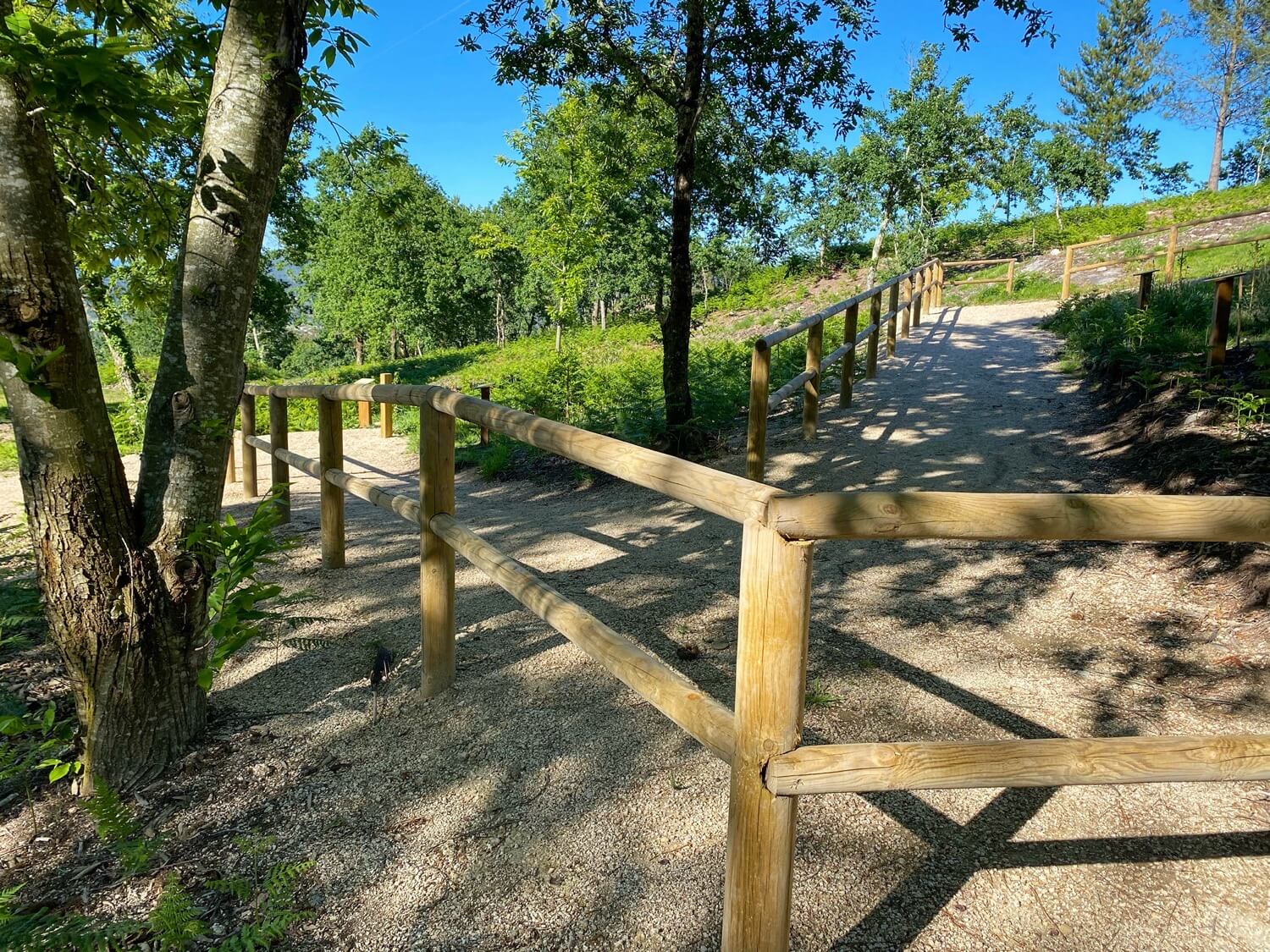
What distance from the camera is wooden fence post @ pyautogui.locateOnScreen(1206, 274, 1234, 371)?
527 centimetres

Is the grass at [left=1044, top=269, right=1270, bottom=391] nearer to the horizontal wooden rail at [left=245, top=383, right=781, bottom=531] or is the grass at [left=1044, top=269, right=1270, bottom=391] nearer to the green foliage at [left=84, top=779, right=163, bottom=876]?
the horizontal wooden rail at [left=245, top=383, right=781, bottom=531]

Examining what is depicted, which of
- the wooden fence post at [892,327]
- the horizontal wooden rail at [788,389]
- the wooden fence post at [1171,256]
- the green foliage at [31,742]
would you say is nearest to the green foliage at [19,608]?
the green foliage at [31,742]

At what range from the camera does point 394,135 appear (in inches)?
161

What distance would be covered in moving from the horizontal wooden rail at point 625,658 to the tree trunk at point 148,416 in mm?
960

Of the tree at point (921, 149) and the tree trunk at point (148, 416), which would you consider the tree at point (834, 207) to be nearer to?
the tree at point (921, 149)

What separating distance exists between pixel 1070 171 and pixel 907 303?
32.6 meters

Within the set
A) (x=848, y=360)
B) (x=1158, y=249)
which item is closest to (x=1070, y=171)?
(x=1158, y=249)

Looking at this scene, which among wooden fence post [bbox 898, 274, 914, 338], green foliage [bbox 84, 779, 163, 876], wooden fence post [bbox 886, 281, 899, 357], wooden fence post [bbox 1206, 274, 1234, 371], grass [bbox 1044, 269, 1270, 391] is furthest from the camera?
wooden fence post [bbox 898, 274, 914, 338]

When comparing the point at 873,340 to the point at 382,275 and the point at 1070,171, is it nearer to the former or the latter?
the point at 382,275

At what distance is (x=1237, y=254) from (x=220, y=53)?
19.6m

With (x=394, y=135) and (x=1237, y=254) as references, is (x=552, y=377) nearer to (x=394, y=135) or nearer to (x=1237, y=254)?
(x=394, y=135)

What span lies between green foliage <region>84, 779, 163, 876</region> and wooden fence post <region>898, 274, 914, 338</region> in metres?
12.5

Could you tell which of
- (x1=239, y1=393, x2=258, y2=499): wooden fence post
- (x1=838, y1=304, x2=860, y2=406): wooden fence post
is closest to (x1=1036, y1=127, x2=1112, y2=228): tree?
(x1=838, y1=304, x2=860, y2=406): wooden fence post

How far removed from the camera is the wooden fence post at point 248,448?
267 inches
